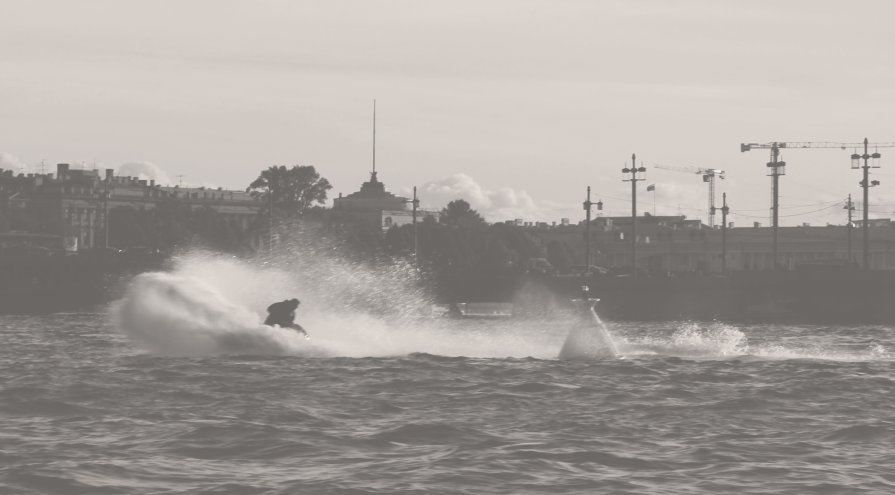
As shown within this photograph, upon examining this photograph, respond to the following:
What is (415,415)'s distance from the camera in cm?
2300

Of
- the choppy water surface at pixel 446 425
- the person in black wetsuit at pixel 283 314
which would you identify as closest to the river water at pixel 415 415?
the choppy water surface at pixel 446 425

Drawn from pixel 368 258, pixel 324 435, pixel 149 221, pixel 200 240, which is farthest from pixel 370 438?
pixel 149 221

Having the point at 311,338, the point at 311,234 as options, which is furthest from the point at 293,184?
the point at 311,338

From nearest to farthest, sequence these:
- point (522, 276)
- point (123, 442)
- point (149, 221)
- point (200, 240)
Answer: point (123, 442) < point (522, 276) < point (200, 240) < point (149, 221)

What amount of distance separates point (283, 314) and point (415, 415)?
12375 millimetres

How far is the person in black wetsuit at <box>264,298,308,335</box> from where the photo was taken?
34.8m

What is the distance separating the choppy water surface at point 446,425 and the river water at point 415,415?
50mm

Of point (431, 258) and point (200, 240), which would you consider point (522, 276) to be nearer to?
point (431, 258)

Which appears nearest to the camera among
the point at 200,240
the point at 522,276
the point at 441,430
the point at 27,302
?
the point at 441,430

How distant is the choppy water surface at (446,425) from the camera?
1755cm

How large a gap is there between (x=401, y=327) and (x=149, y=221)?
10933cm

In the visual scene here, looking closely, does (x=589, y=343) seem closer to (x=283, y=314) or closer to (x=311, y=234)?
(x=283, y=314)

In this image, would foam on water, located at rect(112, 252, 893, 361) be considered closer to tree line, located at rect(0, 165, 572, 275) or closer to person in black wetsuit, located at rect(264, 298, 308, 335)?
person in black wetsuit, located at rect(264, 298, 308, 335)

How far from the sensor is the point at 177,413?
22.9 metres
